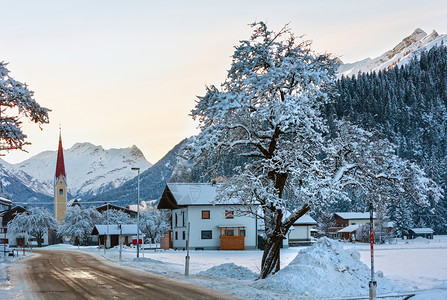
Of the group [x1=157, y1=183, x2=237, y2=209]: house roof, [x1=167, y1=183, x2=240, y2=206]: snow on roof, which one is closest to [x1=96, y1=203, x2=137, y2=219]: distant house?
[x1=157, y1=183, x2=237, y2=209]: house roof

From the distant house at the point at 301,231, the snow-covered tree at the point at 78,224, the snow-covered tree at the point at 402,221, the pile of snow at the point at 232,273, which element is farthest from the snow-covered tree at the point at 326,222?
the pile of snow at the point at 232,273

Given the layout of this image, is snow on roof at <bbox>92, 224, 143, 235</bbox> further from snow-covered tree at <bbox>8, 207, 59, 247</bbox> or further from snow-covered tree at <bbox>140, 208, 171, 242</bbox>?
snow-covered tree at <bbox>8, 207, 59, 247</bbox>

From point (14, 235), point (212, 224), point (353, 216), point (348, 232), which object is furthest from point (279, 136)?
point (353, 216)

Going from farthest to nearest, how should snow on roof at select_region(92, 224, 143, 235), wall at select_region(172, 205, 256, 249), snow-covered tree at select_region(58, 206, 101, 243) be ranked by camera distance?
snow-covered tree at select_region(58, 206, 101, 243)
snow on roof at select_region(92, 224, 143, 235)
wall at select_region(172, 205, 256, 249)

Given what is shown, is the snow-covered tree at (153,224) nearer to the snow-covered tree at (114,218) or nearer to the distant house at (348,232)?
the snow-covered tree at (114,218)

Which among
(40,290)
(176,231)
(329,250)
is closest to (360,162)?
(329,250)

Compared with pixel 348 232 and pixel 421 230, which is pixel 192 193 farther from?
pixel 421 230

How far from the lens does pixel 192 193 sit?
70562 mm

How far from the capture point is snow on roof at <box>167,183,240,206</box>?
69.0 metres

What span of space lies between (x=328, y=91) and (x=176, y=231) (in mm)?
52049

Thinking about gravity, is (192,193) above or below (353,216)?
above

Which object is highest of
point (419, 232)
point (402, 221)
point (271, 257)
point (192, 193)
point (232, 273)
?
point (192, 193)

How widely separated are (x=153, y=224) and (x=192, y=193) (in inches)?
1978

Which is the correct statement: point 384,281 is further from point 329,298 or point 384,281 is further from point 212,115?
point 212,115
